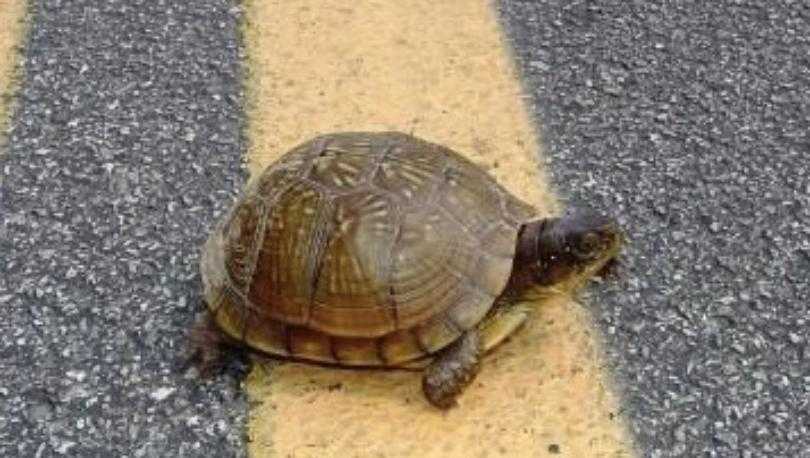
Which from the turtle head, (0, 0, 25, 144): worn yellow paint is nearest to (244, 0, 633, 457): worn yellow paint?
the turtle head

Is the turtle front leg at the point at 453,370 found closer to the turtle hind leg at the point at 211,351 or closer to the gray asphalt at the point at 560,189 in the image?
the gray asphalt at the point at 560,189

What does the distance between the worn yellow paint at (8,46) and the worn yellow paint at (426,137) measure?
0.79 metres

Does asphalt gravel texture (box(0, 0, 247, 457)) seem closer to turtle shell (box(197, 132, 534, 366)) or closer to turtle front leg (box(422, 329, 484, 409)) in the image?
turtle shell (box(197, 132, 534, 366))

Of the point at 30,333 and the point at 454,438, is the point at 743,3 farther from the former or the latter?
the point at 30,333

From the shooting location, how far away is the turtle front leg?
3.07 m

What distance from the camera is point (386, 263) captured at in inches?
120

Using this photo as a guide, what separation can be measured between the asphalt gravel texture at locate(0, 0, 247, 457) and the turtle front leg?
18.7 inches

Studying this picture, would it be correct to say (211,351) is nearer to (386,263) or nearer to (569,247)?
(386,263)

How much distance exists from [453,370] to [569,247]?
41cm

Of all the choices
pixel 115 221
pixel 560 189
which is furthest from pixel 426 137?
pixel 115 221

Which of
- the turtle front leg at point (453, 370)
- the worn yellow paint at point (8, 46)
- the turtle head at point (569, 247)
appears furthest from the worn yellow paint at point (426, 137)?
the worn yellow paint at point (8, 46)

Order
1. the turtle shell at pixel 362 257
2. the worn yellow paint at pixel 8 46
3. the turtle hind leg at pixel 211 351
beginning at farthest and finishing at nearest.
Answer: the worn yellow paint at pixel 8 46, the turtle hind leg at pixel 211 351, the turtle shell at pixel 362 257

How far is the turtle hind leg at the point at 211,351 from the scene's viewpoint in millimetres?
3258

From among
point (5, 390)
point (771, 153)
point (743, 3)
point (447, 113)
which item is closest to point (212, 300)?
point (5, 390)
